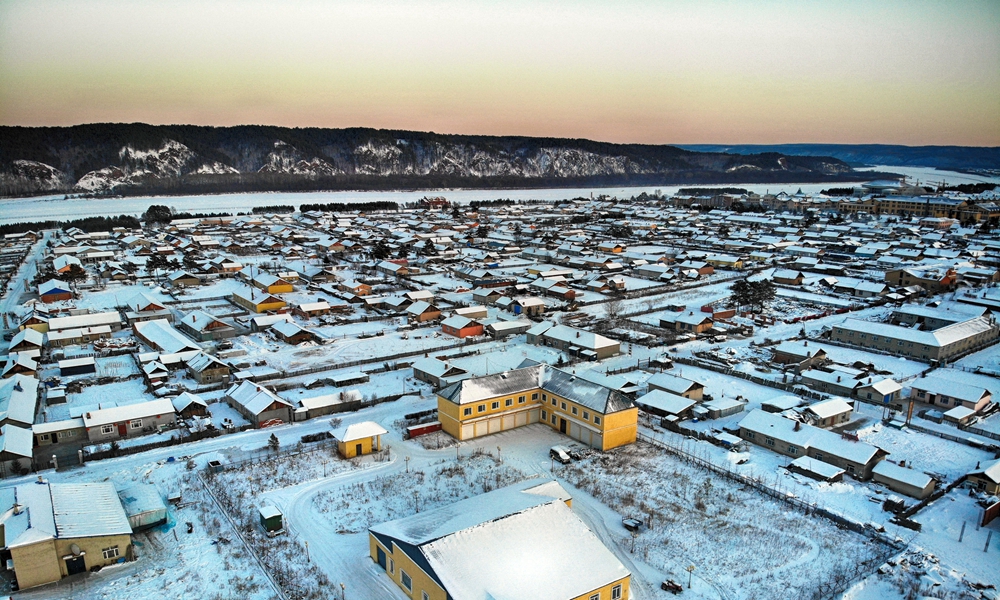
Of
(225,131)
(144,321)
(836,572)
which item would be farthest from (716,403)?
(225,131)

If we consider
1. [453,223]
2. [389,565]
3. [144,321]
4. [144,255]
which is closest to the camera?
[389,565]

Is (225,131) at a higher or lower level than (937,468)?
higher

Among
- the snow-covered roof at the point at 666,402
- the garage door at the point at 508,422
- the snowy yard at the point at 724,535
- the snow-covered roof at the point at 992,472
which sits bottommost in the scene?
the snowy yard at the point at 724,535

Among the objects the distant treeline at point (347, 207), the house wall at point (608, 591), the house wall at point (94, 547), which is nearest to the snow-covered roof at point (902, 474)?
the house wall at point (608, 591)

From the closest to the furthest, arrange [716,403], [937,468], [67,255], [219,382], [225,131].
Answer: [937,468]
[716,403]
[219,382]
[67,255]
[225,131]

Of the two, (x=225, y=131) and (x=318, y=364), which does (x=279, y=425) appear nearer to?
(x=318, y=364)

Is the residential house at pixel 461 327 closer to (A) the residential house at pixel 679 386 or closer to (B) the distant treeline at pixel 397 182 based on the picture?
(A) the residential house at pixel 679 386

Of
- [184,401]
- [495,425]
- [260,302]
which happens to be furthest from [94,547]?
[260,302]
